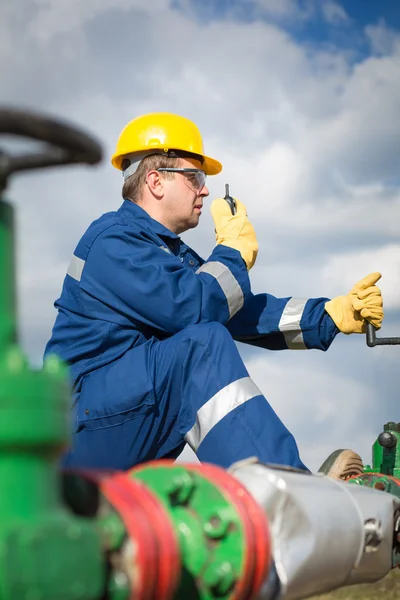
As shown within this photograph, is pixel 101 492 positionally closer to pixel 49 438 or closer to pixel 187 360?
pixel 49 438

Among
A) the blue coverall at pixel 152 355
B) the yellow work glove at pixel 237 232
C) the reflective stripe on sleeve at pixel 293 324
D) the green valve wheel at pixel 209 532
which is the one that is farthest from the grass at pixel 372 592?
the green valve wheel at pixel 209 532

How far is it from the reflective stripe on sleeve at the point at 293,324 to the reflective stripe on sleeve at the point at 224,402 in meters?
1.37

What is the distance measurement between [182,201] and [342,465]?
1.33 metres

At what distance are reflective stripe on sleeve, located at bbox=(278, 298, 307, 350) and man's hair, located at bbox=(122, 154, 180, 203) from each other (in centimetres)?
83

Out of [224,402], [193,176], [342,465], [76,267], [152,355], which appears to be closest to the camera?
[224,402]

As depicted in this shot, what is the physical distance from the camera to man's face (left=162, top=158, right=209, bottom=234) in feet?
11.6

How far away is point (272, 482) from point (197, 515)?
0.41 meters

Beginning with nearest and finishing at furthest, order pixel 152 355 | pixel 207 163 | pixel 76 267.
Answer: pixel 152 355, pixel 76 267, pixel 207 163

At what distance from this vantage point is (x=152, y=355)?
275 centimetres

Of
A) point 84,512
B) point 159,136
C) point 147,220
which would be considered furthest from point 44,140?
point 159,136

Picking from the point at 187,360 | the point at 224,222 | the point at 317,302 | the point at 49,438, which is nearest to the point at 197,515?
the point at 49,438

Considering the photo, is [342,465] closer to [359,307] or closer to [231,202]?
[359,307]

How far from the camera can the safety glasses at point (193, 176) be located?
3635 mm

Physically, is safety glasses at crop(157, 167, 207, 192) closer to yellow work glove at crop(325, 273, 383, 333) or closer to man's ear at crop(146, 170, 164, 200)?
man's ear at crop(146, 170, 164, 200)
